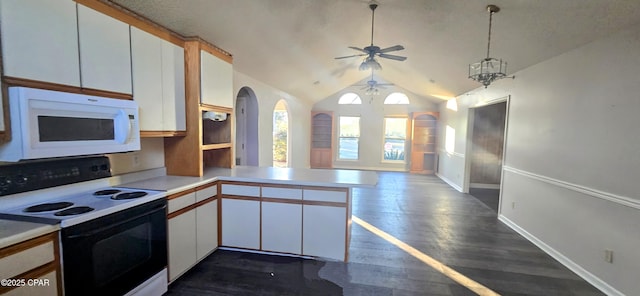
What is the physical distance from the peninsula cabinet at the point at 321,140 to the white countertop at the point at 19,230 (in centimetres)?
875

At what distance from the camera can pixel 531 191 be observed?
3705 mm

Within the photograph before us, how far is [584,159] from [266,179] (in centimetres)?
330

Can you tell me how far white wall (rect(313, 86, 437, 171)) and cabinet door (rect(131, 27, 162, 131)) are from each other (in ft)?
25.5

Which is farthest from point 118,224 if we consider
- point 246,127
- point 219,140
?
point 246,127

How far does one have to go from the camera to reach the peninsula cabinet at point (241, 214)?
295cm

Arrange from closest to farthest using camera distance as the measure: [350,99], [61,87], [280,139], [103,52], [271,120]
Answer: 1. [61,87]
2. [103,52]
3. [271,120]
4. [280,139]
5. [350,99]

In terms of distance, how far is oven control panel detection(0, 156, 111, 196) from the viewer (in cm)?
168

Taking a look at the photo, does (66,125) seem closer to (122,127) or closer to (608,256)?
(122,127)

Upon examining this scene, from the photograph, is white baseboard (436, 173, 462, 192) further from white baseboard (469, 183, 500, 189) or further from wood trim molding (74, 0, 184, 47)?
wood trim molding (74, 0, 184, 47)

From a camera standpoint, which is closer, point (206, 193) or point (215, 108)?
point (206, 193)

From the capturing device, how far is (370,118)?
32.3 feet

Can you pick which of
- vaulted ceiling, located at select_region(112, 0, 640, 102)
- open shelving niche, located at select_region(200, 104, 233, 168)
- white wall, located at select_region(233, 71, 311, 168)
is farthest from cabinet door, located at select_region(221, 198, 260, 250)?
white wall, located at select_region(233, 71, 311, 168)

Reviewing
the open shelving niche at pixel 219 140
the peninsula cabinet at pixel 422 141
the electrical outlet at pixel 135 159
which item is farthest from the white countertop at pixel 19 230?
the peninsula cabinet at pixel 422 141

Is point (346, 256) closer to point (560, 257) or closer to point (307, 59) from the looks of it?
point (560, 257)
